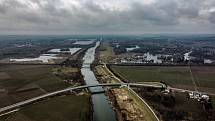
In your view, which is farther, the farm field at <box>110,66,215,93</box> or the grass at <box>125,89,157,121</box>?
the farm field at <box>110,66,215,93</box>

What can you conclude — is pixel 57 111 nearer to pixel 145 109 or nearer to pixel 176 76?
pixel 145 109

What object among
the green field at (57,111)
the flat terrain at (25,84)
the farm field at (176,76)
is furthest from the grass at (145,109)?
the flat terrain at (25,84)

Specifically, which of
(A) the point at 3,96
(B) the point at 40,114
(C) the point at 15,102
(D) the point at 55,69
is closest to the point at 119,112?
(B) the point at 40,114

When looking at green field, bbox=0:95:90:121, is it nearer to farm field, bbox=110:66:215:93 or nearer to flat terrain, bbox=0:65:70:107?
flat terrain, bbox=0:65:70:107

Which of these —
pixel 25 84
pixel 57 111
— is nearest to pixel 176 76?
pixel 25 84

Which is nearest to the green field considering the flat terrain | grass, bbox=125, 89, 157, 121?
the flat terrain
